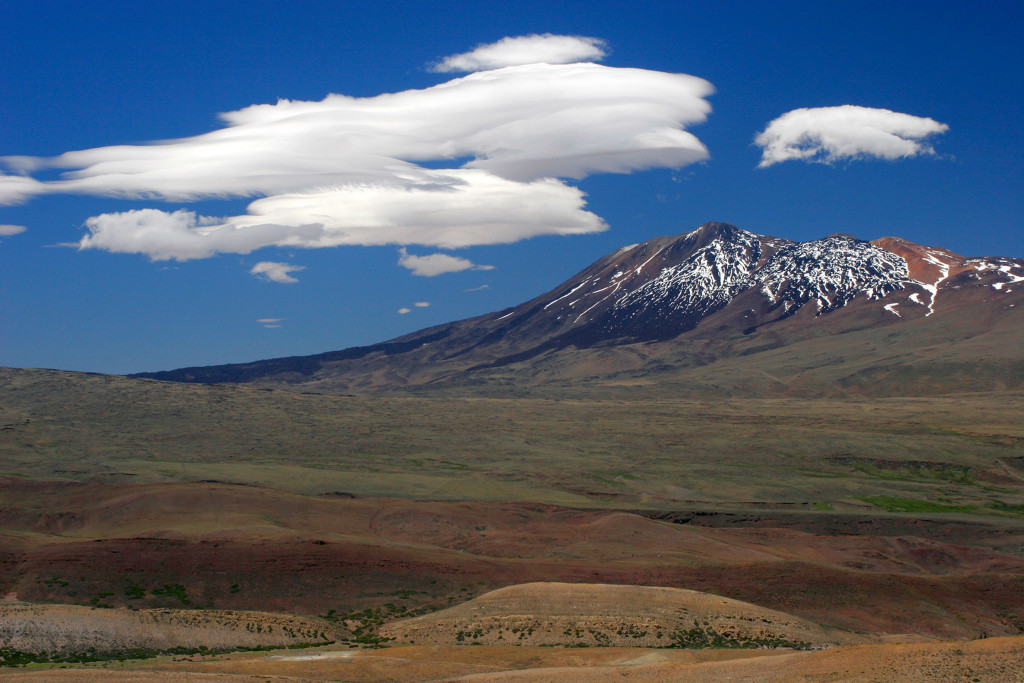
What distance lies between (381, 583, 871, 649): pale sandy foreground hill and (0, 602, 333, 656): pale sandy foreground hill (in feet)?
14.2

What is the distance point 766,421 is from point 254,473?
246 ft

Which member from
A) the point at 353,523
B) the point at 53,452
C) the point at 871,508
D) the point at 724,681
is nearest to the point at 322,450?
the point at 53,452

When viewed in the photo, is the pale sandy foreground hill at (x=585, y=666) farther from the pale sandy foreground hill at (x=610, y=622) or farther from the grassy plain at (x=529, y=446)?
the grassy plain at (x=529, y=446)

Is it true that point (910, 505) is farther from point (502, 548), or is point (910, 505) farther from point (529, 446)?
point (529, 446)

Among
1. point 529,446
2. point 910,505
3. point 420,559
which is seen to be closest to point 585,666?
point 420,559

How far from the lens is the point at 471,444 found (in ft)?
347

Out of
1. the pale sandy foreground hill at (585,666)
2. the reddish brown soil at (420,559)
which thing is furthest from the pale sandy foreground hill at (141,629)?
the reddish brown soil at (420,559)

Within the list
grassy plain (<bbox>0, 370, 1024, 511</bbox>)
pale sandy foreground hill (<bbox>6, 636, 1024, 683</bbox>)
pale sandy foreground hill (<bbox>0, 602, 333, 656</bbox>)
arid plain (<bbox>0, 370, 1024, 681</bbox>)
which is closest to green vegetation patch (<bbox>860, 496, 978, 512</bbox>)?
arid plain (<bbox>0, 370, 1024, 681</bbox>)

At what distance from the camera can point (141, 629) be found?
32750 mm

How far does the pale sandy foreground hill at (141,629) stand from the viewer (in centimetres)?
3064

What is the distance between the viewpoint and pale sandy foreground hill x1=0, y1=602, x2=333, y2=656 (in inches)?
1206

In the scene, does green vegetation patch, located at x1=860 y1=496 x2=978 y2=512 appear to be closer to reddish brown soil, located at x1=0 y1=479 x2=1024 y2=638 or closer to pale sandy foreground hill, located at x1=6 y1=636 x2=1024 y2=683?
reddish brown soil, located at x1=0 y1=479 x2=1024 y2=638

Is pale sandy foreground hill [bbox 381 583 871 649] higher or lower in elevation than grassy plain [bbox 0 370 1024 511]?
lower

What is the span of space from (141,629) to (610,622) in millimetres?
18119
